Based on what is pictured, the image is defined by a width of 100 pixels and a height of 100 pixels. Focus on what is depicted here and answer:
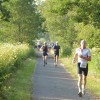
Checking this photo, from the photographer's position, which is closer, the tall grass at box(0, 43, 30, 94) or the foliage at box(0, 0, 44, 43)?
the tall grass at box(0, 43, 30, 94)

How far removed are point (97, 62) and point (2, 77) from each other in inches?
428

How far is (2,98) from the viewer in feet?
40.6

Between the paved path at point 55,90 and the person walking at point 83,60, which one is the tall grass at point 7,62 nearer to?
the paved path at point 55,90

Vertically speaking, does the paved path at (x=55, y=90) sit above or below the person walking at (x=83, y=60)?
below

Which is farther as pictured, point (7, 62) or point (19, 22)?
point (19, 22)

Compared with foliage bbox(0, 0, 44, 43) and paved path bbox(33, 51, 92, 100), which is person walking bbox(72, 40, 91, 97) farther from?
foliage bbox(0, 0, 44, 43)

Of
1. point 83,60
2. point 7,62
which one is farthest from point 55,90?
point 7,62

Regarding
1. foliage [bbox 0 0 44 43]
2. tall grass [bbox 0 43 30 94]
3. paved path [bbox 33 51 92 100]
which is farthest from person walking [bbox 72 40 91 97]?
foliage [bbox 0 0 44 43]

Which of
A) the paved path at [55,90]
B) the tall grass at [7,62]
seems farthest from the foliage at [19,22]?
the paved path at [55,90]

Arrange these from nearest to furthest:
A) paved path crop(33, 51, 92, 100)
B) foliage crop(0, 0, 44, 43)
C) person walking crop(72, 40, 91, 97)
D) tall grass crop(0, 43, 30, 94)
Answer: tall grass crop(0, 43, 30, 94) → paved path crop(33, 51, 92, 100) → person walking crop(72, 40, 91, 97) → foliage crop(0, 0, 44, 43)

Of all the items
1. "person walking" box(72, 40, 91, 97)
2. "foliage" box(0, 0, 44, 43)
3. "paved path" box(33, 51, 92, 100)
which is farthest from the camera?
"foliage" box(0, 0, 44, 43)

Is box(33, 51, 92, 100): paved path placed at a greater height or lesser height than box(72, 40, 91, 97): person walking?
lesser

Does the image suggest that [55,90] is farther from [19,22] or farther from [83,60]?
[19,22]

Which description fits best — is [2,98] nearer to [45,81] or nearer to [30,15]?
→ [45,81]
